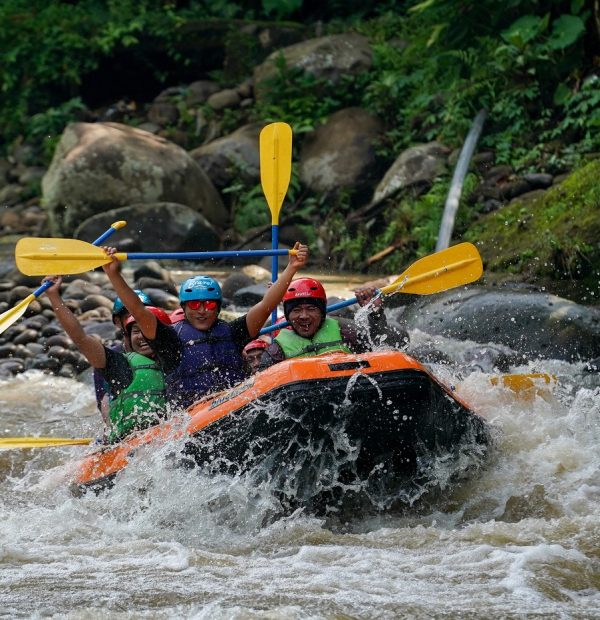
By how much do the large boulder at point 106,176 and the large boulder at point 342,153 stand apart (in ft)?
5.91

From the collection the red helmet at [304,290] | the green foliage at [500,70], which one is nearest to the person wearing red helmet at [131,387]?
the red helmet at [304,290]

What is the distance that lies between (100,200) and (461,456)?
9969mm

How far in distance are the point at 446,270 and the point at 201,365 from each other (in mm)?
1748

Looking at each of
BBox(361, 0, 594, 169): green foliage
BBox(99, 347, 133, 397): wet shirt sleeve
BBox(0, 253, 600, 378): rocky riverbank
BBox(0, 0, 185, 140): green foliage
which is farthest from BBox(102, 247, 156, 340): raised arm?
BBox(0, 0, 185, 140): green foliage

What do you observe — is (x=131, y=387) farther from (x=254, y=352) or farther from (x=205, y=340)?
(x=254, y=352)

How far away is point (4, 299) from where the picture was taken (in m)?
10.5

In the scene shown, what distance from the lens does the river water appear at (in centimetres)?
382

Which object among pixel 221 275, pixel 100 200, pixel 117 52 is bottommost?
pixel 221 275

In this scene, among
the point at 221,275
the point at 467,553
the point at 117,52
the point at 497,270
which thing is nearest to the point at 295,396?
the point at 467,553

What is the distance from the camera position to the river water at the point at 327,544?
12.5 ft

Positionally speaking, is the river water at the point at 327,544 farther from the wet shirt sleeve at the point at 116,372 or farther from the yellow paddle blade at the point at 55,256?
the yellow paddle blade at the point at 55,256

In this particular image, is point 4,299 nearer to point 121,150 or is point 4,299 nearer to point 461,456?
point 121,150

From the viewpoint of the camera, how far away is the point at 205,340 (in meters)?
5.52

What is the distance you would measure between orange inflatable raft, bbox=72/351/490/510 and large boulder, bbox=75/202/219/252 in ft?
28.6
